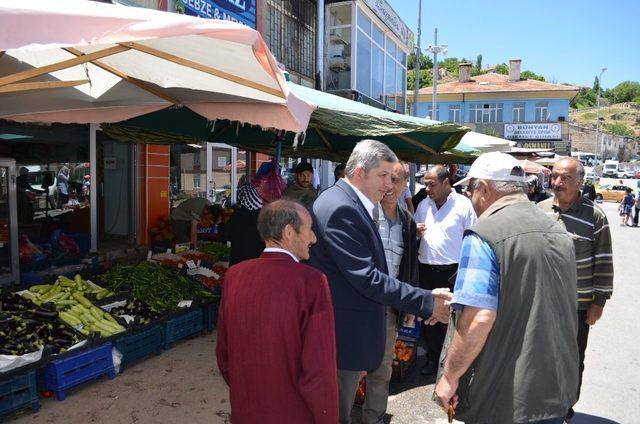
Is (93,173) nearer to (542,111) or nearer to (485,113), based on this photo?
(485,113)

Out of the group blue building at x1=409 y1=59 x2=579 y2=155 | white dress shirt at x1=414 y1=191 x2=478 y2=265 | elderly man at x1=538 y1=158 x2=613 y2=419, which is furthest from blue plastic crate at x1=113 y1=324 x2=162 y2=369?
blue building at x1=409 y1=59 x2=579 y2=155

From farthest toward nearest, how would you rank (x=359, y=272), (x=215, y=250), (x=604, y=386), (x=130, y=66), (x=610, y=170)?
(x=610, y=170) → (x=215, y=250) → (x=604, y=386) → (x=130, y=66) → (x=359, y=272)

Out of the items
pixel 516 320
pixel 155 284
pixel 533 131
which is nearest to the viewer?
pixel 516 320

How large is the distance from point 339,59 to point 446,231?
13.2m

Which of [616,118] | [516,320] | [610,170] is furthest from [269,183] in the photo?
[616,118]

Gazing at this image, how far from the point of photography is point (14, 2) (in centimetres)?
178

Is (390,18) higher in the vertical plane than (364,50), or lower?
higher

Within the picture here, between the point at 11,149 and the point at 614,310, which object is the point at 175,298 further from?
the point at 614,310

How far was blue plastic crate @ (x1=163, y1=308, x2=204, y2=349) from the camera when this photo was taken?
4.84 metres

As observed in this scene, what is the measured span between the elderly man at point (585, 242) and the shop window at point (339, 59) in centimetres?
1389

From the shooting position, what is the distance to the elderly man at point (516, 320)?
192cm

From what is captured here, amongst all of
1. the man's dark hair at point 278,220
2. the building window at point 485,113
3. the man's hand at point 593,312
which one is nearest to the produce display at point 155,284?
the man's dark hair at point 278,220

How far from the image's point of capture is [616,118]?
427 ft

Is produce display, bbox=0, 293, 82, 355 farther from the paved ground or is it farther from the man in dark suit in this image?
the man in dark suit
